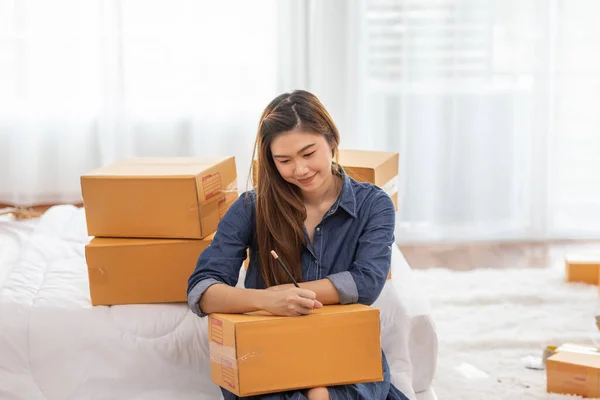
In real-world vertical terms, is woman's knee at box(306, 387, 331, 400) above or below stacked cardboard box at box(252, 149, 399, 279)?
below

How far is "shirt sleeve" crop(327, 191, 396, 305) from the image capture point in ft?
5.29

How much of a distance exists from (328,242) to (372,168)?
0.28 m

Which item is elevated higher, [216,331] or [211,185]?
[211,185]

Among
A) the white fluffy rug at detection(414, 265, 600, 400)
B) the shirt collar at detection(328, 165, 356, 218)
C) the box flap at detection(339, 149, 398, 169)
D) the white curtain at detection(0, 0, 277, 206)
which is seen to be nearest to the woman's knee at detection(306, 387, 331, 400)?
the shirt collar at detection(328, 165, 356, 218)

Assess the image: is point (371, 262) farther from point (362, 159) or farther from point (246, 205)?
point (362, 159)

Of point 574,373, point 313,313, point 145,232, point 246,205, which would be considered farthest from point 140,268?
point 574,373

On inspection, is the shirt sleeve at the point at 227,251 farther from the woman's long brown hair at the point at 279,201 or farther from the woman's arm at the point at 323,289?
the woman's arm at the point at 323,289

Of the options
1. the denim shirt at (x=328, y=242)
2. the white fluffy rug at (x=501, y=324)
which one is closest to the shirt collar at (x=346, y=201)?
the denim shirt at (x=328, y=242)

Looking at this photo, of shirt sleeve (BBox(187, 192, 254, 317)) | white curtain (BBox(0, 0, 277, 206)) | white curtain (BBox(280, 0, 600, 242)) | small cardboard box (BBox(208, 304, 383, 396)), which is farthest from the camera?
white curtain (BBox(0, 0, 277, 206))

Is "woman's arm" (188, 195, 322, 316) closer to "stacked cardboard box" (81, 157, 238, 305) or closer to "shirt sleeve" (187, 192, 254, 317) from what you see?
"shirt sleeve" (187, 192, 254, 317)

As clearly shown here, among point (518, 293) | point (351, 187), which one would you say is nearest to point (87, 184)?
point (351, 187)

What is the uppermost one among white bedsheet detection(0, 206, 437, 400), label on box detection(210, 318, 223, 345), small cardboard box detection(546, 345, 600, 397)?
label on box detection(210, 318, 223, 345)

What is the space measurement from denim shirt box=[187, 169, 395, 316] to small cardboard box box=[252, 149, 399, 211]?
0.57 feet

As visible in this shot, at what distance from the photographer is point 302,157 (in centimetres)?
166
